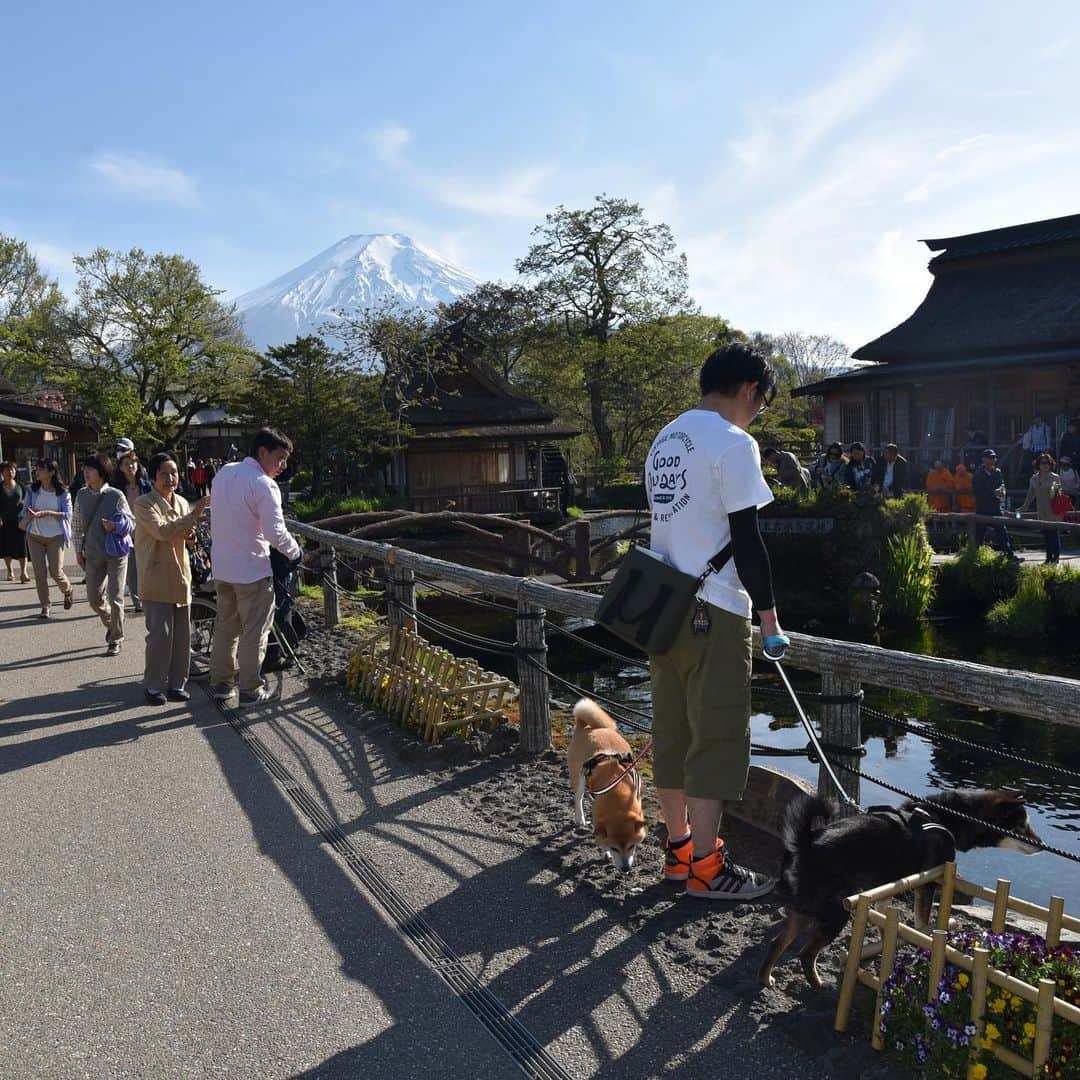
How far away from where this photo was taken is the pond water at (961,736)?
23.6ft

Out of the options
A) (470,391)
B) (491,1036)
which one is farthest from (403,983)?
(470,391)

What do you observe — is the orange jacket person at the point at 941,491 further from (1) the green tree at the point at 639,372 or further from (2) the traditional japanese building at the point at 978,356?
(1) the green tree at the point at 639,372

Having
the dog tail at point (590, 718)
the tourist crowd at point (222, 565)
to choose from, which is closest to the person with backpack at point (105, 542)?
the tourist crowd at point (222, 565)

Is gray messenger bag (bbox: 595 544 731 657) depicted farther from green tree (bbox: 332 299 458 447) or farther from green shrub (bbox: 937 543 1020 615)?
green tree (bbox: 332 299 458 447)

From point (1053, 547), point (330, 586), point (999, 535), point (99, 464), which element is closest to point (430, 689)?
point (330, 586)

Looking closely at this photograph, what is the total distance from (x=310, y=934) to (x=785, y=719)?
8.56 meters

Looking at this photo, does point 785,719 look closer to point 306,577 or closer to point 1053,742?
point 1053,742

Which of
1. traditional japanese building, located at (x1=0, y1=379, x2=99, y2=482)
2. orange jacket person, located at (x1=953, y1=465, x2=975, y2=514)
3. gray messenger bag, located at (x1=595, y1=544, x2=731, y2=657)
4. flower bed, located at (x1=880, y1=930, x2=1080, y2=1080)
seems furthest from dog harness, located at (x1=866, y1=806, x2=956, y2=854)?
traditional japanese building, located at (x1=0, y1=379, x2=99, y2=482)

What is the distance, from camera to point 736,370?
3.53 m

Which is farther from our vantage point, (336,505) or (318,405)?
(318,405)

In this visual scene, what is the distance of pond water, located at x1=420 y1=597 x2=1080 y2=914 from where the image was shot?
7180mm

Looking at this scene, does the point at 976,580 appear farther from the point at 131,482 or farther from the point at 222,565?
the point at 222,565

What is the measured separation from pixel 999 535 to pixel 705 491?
16.5 m

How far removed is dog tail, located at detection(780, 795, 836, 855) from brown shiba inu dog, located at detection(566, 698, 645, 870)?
38.2 inches
